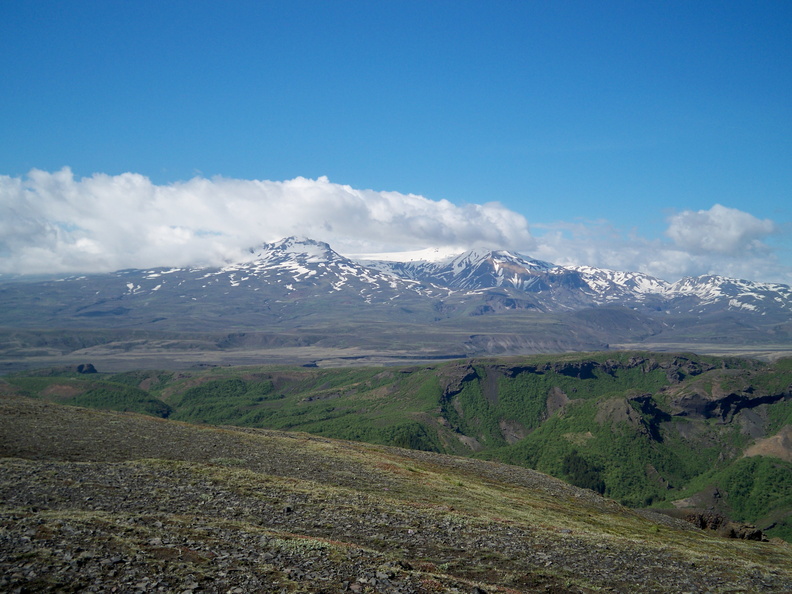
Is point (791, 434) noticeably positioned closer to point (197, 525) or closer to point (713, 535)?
point (713, 535)

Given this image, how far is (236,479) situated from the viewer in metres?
40.9

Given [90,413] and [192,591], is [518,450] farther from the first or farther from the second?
[192,591]

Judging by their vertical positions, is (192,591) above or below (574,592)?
above

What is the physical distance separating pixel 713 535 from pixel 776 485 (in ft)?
360

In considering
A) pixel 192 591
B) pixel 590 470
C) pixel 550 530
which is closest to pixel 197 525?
pixel 192 591

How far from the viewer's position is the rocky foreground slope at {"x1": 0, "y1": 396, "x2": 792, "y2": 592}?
2155cm

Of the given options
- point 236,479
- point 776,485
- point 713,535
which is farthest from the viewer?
point 776,485

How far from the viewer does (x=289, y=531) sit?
98.1 feet

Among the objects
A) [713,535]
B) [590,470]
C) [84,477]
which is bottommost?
[590,470]

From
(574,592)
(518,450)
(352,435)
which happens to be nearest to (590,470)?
(518,450)

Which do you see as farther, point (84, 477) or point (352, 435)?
point (352, 435)

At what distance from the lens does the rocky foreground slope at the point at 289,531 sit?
21547mm

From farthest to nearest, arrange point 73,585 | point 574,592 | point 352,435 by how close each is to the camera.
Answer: point 352,435 < point 574,592 < point 73,585

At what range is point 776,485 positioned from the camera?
142 m
